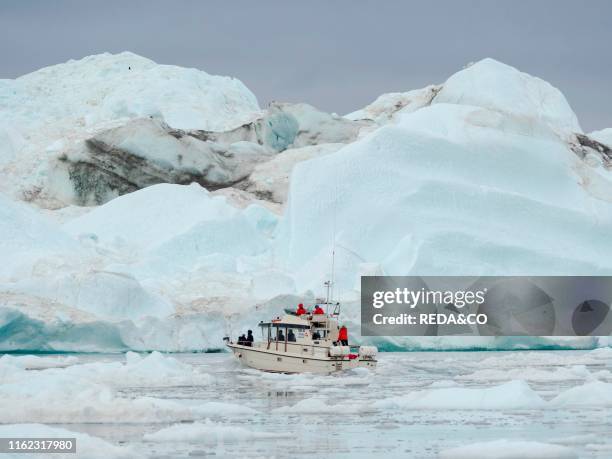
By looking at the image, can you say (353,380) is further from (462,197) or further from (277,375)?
(462,197)

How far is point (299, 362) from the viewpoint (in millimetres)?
23094

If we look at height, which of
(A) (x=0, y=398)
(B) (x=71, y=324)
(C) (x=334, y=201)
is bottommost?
(A) (x=0, y=398)

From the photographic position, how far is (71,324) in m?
28.5

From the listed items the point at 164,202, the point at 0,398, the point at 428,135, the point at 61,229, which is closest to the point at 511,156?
the point at 428,135

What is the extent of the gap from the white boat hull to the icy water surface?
29 cm

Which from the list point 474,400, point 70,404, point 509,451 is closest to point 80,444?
point 70,404

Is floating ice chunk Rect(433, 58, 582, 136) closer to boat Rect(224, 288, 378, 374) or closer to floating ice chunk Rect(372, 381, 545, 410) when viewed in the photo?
boat Rect(224, 288, 378, 374)

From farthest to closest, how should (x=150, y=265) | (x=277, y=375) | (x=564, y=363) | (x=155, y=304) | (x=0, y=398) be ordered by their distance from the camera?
1. (x=150, y=265)
2. (x=155, y=304)
3. (x=564, y=363)
4. (x=277, y=375)
5. (x=0, y=398)

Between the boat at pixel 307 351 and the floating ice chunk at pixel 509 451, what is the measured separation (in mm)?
10537

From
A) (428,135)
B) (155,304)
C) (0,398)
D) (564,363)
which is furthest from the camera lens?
(428,135)

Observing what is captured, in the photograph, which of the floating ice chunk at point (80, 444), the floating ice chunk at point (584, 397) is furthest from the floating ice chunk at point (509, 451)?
the floating ice chunk at point (584, 397)

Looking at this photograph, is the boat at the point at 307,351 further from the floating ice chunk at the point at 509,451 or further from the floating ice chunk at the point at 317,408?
the floating ice chunk at the point at 509,451

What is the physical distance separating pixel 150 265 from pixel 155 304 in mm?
3383

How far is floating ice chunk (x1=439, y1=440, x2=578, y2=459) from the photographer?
11.9 meters
